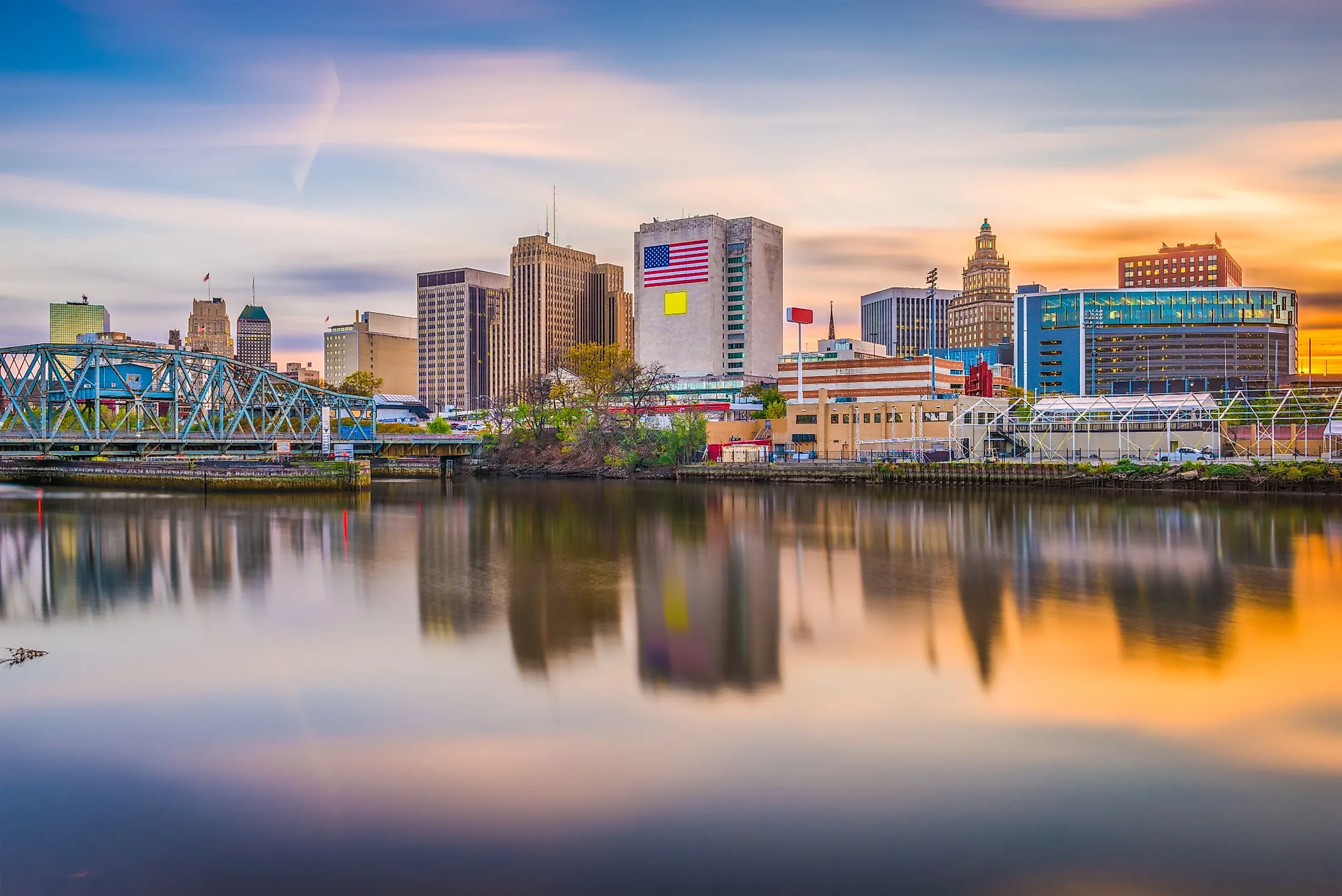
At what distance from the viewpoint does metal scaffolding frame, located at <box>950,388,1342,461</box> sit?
73938 mm

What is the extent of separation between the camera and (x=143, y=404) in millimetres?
85312

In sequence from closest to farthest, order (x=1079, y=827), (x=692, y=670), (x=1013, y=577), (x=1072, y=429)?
1. (x=1079, y=827)
2. (x=692, y=670)
3. (x=1013, y=577)
4. (x=1072, y=429)

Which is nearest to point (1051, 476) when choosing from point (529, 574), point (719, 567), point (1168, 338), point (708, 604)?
point (719, 567)

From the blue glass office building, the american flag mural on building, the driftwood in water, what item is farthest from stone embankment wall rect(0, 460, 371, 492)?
the blue glass office building

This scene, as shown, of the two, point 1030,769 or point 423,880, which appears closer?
point 423,880

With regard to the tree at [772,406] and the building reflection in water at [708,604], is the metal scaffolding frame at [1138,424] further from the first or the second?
the building reflection in water at [708,604]

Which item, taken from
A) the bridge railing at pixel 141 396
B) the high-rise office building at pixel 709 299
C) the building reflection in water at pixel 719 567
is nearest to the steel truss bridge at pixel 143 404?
the bridge railing at pixel 141 396

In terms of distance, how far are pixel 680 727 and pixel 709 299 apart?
15390cm

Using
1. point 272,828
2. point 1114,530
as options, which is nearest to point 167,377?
point 1114,530

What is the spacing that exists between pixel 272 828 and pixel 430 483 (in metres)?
83.2

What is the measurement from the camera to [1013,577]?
29719 millimetres

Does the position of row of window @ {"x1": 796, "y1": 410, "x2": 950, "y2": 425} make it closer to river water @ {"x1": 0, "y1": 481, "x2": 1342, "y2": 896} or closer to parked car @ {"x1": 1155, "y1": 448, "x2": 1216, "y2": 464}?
parked car @ {"x1": 1155, "y1": 448, "x2": 1216, "y2": 464}

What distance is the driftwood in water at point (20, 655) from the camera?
64.3ft

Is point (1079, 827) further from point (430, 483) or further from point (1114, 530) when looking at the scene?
point (430, 483)
